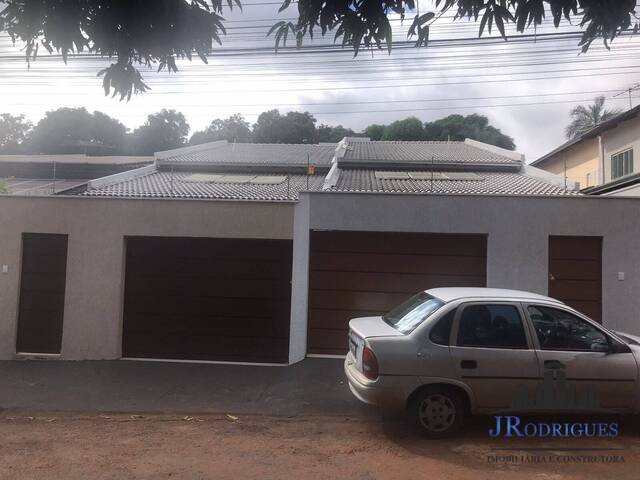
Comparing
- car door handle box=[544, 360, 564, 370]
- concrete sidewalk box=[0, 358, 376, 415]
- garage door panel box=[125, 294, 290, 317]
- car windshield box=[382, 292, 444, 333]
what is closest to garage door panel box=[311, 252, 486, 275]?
garage door panel box=[125, 294, 290, 317]

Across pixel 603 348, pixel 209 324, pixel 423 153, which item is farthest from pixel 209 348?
pixel 423 153

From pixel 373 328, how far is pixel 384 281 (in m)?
3.30

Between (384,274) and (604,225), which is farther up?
(604,225)

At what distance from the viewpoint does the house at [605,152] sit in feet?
60.6

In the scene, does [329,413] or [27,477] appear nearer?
[27,477]

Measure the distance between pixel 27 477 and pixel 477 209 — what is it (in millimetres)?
7267

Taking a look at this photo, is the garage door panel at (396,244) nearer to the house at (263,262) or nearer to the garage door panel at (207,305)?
the house at (263,262)

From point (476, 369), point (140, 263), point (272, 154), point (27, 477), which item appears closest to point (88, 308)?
point (140, 263)

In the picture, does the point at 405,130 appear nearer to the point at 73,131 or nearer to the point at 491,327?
the point at 73,131

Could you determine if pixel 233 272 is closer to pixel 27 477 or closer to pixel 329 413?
pixel 329 413

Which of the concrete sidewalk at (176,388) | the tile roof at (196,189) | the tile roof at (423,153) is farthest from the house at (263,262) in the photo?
the tile roof at (423,153)

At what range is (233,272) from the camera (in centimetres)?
886

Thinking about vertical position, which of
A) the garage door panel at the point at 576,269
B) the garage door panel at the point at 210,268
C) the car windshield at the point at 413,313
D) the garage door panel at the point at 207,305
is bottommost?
the garage door panel at the point at 207,305

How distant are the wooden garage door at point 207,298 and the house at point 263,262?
0.02 metres
